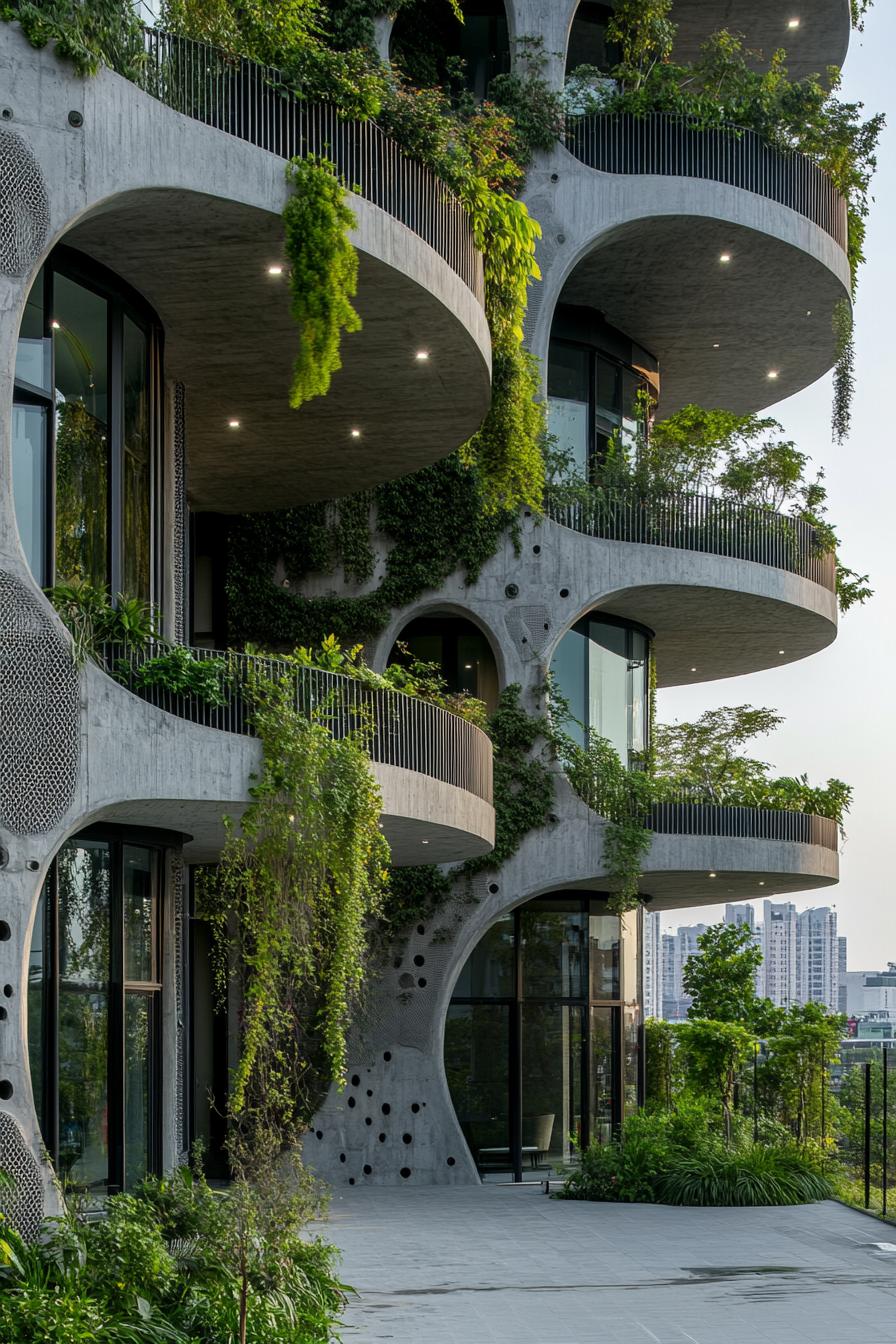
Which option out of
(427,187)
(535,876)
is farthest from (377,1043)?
(427,187)

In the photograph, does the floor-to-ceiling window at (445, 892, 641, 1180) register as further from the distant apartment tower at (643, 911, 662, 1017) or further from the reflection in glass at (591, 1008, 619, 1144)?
the distant apartment tower at (643, 911, 662, 1017)

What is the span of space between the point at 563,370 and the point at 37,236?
15162 millimetres

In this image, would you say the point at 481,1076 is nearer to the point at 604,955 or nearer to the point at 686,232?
the point at 604,955

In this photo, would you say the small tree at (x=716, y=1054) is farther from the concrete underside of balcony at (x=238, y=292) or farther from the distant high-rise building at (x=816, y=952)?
the distant high-rise building at (x=816, y=952)

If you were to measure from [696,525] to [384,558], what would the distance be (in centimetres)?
483

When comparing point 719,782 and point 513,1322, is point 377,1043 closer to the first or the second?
point 719,782

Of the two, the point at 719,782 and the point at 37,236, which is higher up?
the point at 37,236

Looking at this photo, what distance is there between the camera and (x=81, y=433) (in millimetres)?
15242

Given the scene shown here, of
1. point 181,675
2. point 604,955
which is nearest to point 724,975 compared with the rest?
point 604,955

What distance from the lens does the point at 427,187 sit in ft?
56.9

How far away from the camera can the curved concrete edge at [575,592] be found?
2534 centimetres

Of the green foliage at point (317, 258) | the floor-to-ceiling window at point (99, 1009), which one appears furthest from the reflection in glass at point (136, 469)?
the floor-to-ceiling window at point (99, 1009)

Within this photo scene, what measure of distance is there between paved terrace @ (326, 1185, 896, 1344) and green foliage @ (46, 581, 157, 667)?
557 centimetres

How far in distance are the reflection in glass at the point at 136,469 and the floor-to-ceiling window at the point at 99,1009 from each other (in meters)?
2.42
